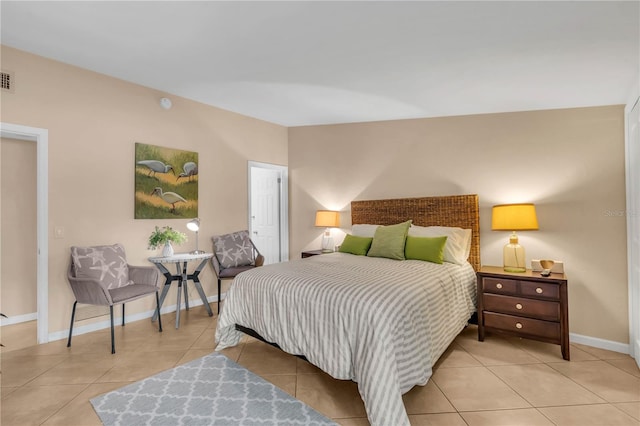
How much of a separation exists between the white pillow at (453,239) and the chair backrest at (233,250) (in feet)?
7.32

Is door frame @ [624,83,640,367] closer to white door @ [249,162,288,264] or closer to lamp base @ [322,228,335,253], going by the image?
lamp base @ [322,228,335,253]

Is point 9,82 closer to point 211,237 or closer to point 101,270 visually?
point 101,270

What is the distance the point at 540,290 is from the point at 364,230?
77.2 inches

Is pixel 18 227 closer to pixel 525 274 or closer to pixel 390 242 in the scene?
pixel 390 242

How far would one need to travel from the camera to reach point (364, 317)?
193 cm

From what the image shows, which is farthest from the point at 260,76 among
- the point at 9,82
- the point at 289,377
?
the point at 289,377

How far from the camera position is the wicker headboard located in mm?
3740

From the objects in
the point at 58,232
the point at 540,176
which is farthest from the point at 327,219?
the point at 58,232

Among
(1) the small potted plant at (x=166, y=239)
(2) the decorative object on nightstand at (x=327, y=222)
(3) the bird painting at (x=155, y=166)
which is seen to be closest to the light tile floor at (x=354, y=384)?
(1) the small potted plant at (x=166, y=239)

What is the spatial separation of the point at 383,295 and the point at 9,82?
3763mm

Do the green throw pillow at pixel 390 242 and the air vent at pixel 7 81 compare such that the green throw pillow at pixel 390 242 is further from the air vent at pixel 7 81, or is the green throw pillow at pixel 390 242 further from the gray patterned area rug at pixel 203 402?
the air vent at pixel 7 81

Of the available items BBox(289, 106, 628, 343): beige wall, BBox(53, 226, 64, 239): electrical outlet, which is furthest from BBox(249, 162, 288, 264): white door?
BBox(53, 226, 64, 239): electrical outlet

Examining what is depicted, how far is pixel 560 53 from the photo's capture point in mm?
2498

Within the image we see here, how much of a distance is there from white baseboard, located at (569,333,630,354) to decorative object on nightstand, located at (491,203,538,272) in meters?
0.86
